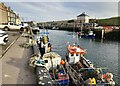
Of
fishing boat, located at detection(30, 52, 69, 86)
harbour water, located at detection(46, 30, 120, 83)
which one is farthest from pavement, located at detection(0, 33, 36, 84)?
harbour water, located at detection(46, 30, 120, 83)

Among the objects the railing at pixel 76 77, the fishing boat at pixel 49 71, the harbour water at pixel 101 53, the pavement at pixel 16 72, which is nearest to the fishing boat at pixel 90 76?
the railing at pixel 76 77

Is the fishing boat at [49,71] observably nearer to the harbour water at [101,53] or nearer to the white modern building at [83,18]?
the harbour water at [101,53]

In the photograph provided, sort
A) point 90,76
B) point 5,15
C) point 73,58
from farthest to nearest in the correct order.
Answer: point 5,15 → point 73,58 → point 90,76

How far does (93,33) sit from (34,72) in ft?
246

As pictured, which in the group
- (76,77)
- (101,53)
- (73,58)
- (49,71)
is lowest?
(101,53)

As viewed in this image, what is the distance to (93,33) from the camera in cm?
8669

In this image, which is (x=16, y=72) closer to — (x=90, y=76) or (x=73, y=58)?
(x=90, y=76)

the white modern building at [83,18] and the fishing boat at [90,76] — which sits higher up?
the white modern building at [83,18]

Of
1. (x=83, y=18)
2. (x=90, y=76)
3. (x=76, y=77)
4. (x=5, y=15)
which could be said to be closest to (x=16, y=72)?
(x=76, y=77)

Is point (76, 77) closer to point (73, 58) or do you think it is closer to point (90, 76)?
point (90, 76)

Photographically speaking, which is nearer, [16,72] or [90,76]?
[16,72]

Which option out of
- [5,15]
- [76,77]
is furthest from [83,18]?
[76,77]

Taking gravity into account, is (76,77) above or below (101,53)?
above

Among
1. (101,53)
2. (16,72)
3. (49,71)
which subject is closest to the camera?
(16,72)
